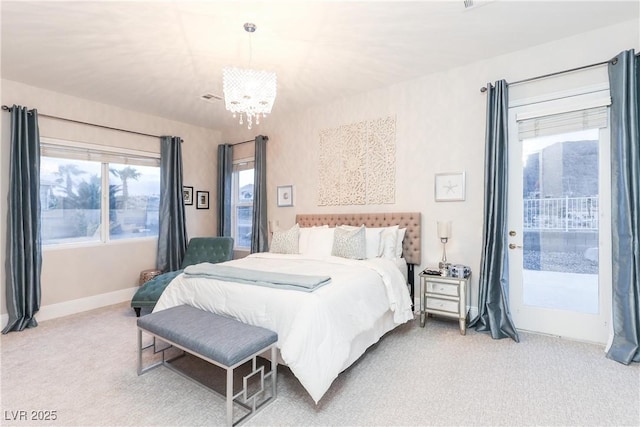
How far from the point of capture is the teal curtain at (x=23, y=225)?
3.45 meters

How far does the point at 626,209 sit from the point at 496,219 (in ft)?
3.08

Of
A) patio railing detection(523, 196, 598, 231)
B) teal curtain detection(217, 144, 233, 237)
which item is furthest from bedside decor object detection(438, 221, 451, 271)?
teal curtain detection(217, 144, 233, 237)

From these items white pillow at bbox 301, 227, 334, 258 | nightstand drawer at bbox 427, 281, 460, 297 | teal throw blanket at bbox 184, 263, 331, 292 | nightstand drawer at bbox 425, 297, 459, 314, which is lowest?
nightstand drawer at bbox 425, 297, 459, 314

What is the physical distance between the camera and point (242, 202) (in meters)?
5.67

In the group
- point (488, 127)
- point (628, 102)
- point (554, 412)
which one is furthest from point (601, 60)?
point (554, 412)

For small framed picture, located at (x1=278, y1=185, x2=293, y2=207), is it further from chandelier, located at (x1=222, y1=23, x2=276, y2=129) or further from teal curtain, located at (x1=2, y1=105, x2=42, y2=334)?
teal curtain, located at (x1=2, y1=105, x2=42, y2=334)

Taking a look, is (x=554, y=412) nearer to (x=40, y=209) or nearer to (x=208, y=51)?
(x=208, y=51)

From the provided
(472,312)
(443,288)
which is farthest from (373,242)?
(472,312)

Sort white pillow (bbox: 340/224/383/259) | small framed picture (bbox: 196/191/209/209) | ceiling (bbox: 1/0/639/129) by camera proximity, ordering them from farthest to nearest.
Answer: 1. small framed picture (bbox: 196/191/209/209)
2. white pillow (bbox: 340/224/383/259)
3. ceiling (bbox: 1/0/639/129)

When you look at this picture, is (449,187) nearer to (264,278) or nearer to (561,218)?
(561,218)

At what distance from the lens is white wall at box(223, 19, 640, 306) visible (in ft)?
9.72

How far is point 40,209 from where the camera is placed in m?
3.70

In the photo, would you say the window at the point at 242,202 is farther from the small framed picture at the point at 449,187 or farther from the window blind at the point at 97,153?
the small framed picture at the point at 449,187

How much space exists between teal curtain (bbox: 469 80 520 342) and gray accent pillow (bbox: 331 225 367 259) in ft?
4.05
